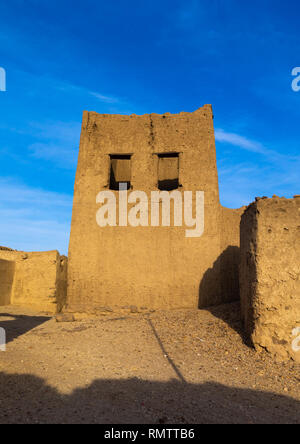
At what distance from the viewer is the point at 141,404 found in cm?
297

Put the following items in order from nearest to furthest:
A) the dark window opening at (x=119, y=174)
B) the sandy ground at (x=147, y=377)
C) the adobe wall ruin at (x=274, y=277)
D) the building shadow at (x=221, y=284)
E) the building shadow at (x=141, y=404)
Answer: the building shadow at (x=141, y=404) → the sandy ground at (x=147, y=377) → the adobe wall ruin at (x=274, y=277) → the building shadow at (x=221, y=284) → the dark window opening at (x=119, y=174)

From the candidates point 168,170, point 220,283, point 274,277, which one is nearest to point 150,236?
point 220,283

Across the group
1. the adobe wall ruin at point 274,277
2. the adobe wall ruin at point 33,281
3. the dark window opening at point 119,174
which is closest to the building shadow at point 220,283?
the adobe wall ruin at point 274,277

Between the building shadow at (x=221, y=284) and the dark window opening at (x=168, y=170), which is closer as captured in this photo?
the building shadow at (x=221, y=284)

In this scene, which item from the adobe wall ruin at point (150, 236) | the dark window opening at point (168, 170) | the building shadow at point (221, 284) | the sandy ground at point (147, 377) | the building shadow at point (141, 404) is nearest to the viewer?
the building shadow at point (141, 404)

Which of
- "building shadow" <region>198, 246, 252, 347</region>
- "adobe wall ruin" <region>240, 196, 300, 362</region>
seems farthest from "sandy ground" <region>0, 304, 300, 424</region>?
"building shadow" <region>198, 246, 252, 347</region>

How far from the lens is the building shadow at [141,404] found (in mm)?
2697

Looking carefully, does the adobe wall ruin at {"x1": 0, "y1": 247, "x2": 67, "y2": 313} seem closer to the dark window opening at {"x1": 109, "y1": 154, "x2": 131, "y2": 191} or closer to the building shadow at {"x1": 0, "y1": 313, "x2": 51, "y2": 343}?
the building shadow at {"x1": 0, "y1": 313, "x2": 51, "y2": 343}

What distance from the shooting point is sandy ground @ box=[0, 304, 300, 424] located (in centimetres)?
280

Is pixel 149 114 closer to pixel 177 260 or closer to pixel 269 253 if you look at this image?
pixel 177 260

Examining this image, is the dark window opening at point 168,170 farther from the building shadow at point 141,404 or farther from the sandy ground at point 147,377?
the building shadow at point 141,404

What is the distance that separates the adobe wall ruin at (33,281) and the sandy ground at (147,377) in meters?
3.68

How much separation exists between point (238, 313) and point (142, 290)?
2.69 m

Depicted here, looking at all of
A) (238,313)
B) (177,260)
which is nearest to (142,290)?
(177,260)
